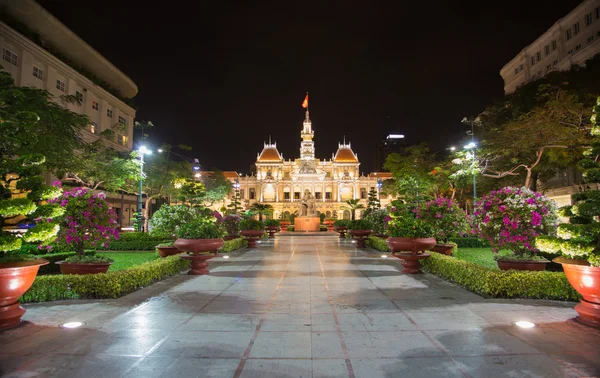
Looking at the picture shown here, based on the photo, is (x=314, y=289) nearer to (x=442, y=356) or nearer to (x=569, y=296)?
(x=442, y=356)

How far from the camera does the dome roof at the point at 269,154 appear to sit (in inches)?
3848

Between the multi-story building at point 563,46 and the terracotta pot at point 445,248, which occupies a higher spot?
the multi-story building at point 563,46

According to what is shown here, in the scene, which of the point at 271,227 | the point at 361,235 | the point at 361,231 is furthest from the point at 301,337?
the point at 271,227

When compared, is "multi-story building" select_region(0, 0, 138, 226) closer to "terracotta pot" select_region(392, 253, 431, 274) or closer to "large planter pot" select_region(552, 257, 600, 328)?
"terracotta pot" select_region(392, 253, 431, 274)

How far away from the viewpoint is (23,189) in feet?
22.7

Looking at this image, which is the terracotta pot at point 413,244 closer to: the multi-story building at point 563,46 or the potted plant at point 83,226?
the potted plant at point 83,226

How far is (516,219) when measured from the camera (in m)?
9.79

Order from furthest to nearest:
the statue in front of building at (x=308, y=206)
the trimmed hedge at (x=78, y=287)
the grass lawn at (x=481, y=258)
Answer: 1. the statue in front of building at (x=308, y=206)
2. the grass lawn at (x=481, y=258)
3. the trimmed hedge at (x=78, y=287)

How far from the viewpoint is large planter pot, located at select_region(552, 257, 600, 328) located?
590cm

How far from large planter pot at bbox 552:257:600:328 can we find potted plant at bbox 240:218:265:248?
1772 centimetres

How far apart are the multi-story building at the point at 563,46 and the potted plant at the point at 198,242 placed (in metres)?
37.7

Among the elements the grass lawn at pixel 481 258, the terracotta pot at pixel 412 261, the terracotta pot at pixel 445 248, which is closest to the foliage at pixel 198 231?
the terracotta pot at pixel 412 261

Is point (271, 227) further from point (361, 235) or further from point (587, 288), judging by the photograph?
point (587, 288)

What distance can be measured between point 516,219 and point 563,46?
48358 millimetres
